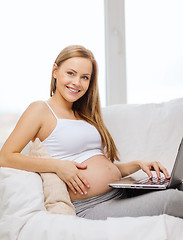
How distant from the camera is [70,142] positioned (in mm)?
1363

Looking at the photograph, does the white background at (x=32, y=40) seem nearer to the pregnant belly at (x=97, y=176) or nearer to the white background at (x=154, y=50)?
the white background at (x=154, y=50)

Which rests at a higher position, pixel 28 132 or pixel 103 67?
pixel 103 67

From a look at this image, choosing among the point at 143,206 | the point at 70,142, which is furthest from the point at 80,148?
the point at 143,206

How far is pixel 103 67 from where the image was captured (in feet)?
8.00

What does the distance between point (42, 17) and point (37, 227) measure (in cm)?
145

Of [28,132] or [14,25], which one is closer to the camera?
[28,132]

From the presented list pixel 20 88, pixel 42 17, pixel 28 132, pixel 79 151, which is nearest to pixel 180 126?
pixel 79 151

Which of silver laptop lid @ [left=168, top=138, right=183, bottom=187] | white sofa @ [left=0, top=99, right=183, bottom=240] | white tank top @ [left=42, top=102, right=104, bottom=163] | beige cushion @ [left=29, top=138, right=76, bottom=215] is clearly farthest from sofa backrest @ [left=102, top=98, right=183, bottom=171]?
beige cushion @ [left=29, top=138, right=76, bottom=215]

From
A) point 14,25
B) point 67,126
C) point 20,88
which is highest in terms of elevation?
point 14,25

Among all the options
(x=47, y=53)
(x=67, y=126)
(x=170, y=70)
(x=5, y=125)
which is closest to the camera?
(x=67, y=126)

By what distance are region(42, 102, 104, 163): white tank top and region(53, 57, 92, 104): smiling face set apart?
0.12 meters

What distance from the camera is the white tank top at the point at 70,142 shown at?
4.46 ft

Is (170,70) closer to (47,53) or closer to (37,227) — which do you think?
(47,53)

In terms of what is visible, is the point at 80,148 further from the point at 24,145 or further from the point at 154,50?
the point at 154,50
